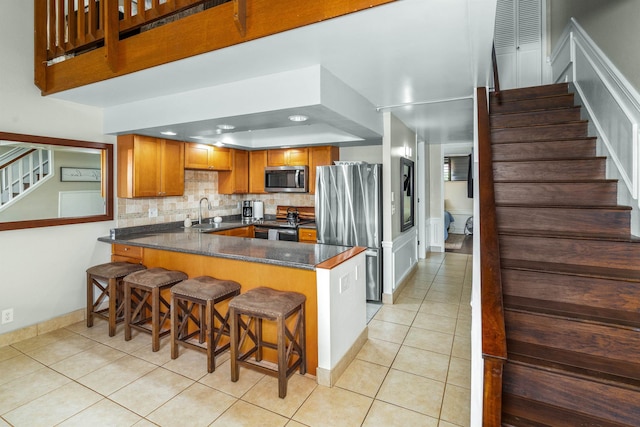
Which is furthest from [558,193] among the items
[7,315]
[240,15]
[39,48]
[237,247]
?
[7,315]

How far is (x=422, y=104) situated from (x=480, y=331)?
2.70 m

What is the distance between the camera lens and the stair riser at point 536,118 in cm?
290

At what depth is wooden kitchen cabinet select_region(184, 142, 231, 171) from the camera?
429 centimetres

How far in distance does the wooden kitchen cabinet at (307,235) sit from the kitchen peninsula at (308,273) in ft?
4.46

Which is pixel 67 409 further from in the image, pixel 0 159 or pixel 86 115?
pixel 86 115

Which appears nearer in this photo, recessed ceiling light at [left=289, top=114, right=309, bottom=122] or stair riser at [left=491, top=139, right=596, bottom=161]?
stair riser at [left=491, top=139, right=596, bottom=161]

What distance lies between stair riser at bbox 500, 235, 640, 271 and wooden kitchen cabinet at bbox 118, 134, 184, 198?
3.60 metres

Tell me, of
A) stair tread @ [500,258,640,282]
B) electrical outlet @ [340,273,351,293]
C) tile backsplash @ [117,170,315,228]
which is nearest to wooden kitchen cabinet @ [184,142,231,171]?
tile backsplash @ [117,170,315,228]

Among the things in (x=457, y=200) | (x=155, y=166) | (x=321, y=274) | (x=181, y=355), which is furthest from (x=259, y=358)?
(x=457, y=200)

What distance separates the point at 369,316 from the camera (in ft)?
11.6

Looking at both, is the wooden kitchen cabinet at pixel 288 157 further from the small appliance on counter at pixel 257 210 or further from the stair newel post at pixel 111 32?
the stair newel post at pixel 111 32

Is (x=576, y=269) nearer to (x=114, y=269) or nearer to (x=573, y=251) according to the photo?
(x=573, y=251)

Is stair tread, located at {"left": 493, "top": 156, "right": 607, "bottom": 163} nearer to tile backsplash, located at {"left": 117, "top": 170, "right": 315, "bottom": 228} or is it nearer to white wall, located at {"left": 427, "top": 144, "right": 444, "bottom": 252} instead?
tile backsplash, located at {"left": 117, "top": 170, "right": 315, "bottom": 228}

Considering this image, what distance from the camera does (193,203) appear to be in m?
4.73
